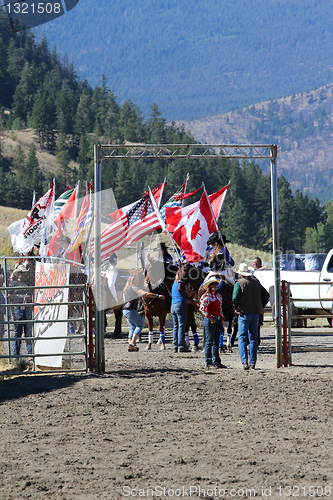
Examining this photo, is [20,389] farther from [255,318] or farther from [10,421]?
[255,318]

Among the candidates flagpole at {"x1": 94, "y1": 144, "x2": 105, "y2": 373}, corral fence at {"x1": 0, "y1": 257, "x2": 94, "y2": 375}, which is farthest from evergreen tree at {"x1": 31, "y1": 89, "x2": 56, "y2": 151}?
flagpole at {"x1": 94, "y1": 144, "x2": 105, "y2": 373}

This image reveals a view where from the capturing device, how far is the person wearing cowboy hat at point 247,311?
35.1 ft

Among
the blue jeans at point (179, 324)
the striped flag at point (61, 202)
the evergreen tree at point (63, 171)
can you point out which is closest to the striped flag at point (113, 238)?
the blue jeans at point (179, 324)

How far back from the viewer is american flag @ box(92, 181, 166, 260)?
14.7 meters

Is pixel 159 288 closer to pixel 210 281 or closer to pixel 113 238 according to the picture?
pixel 113 238

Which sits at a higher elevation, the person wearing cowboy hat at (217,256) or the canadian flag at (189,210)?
the canadian flag at (189,210)

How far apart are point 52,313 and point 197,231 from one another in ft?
15.5

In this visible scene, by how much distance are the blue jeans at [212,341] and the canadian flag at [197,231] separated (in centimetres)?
355

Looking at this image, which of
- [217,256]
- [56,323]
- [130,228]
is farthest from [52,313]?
[130,228]

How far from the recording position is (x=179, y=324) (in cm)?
1298

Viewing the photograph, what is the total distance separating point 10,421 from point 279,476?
12.3 ft

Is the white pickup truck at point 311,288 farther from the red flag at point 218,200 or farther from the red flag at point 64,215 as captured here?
the red flag at point 64,215

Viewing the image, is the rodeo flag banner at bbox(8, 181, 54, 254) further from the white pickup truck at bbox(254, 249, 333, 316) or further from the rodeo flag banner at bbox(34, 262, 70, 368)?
the white pickup truck at bbox(254, 249, 333, 316)

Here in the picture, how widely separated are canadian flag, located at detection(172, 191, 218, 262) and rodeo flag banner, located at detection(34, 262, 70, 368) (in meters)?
4.32
